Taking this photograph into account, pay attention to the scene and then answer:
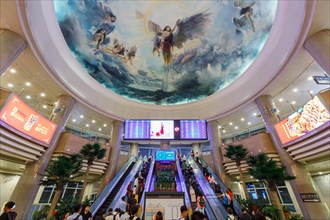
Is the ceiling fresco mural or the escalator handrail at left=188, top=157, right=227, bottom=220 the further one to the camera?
the ceiling fresco mural

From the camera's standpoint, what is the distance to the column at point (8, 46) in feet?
24.4

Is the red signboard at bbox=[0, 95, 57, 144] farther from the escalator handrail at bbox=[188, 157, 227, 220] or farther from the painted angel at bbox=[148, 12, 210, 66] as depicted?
the painted angel at bbox=[148, 12, 210, 66]

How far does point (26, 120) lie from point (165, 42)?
488 inches

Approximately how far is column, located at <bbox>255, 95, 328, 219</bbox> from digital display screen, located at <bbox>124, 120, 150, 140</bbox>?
935cm

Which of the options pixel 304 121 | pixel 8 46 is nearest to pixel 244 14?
pixel 304 121

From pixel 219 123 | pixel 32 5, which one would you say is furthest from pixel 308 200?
pixel 32 5

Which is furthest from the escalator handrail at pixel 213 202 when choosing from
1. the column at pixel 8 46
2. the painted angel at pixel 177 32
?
the painted angel at pixel 177 32

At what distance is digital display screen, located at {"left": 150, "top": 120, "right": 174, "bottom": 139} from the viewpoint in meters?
13.2

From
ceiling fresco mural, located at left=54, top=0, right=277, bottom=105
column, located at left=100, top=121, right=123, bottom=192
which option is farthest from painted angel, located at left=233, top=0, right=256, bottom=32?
column, located at left=100, top=121, right=123, bottom=192

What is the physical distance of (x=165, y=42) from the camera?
15695 millimetres

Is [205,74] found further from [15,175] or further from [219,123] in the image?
[15,175]

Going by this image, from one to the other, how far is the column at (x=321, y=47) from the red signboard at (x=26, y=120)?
14795 millimetres

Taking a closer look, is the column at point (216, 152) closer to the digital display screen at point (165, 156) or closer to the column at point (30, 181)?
the digital display screen at point (165, 156)

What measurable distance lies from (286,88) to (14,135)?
1769 centimetres
